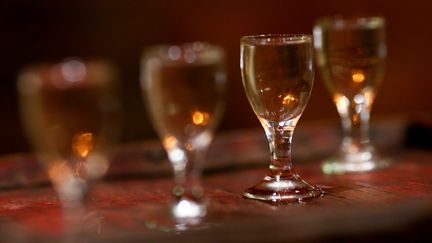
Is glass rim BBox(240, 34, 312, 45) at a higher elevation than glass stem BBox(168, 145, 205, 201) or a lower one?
higher

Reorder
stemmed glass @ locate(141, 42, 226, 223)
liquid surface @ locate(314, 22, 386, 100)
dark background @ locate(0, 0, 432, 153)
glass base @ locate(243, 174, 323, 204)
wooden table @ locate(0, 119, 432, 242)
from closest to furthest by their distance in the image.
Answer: wooden table @ locate(0, 119, 432, 242)
stemmed glass @ locate(141, 42, 226, 223)
glass base @ locate(243, 174, 323, 204)
liquid surface @ locate(314, 22, 386, 100)
dark background @ locate(0, 0, 432, 153)

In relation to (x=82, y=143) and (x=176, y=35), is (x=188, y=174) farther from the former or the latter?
(x=176, y=35)

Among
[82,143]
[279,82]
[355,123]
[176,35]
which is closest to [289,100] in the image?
[279,82]

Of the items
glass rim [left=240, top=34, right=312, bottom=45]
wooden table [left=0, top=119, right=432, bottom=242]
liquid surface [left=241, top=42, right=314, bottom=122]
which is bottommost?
wooden table [left=0, top=119, right=432, bottom=242]

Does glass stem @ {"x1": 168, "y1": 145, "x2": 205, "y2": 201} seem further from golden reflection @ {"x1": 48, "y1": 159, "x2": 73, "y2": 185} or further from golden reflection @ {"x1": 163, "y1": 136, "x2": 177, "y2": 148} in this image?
golden reflection @ {"x1": 48, "y1": 159, "x2": 73, "y2": 185}

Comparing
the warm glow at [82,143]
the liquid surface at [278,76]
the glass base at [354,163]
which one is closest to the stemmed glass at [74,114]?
the warm glow at [82,143]

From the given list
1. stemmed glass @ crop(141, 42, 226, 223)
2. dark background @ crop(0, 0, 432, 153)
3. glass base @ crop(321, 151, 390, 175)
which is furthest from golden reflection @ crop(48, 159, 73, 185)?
dark background @ crop(0, 0, 432, 153)

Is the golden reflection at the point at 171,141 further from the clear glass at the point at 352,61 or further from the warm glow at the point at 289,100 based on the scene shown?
the clear glass at the point at 352,61
